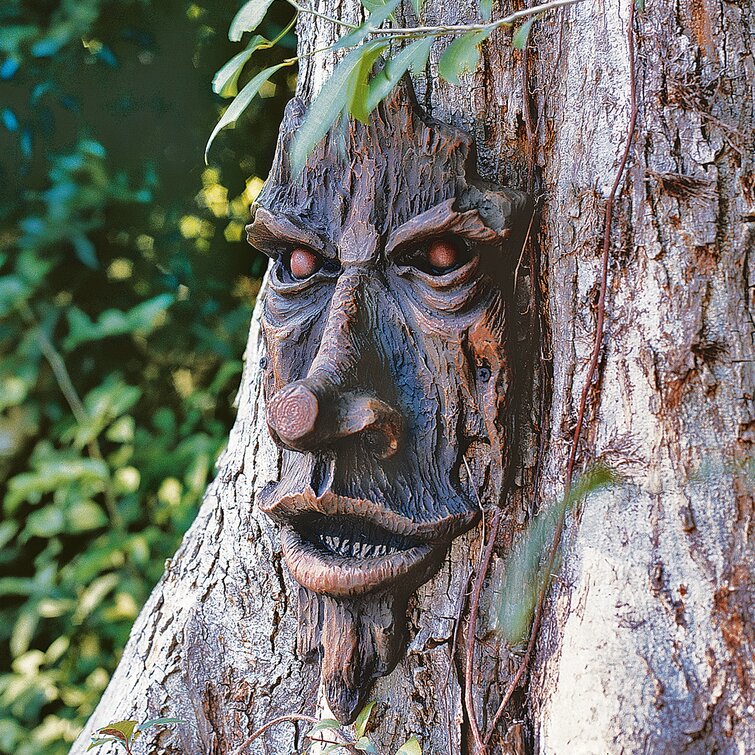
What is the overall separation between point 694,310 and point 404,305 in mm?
230

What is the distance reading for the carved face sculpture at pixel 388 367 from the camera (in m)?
0.68

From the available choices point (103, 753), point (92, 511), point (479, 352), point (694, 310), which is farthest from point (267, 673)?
point (92, 511)

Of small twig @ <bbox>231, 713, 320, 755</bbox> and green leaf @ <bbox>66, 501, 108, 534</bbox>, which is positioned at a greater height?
green leaf @ <bbox>66, 501, 108, 534</bbox>

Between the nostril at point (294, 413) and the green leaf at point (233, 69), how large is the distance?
0.84 feet

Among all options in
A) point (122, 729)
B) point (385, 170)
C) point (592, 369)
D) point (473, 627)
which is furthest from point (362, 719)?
point (385, 170)

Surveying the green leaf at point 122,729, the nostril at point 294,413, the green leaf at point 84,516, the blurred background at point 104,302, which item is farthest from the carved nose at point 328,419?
the green leaf at point 84,516

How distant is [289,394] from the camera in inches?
25.7

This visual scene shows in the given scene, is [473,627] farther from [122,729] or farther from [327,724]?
[122,729]

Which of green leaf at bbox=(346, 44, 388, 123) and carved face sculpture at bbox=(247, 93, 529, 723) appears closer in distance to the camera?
green leaf at bbox=(346, 44, 388, 123)

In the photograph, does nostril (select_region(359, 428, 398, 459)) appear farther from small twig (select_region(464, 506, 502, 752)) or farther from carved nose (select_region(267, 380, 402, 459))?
small twig (select_region(464, 506, 502, 752))

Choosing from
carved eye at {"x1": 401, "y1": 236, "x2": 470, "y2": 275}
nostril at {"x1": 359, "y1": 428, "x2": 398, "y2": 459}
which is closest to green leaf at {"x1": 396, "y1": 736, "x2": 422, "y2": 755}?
nostril at {"x1": 359, "y1": 428, "x2": 398, "y2": 459}

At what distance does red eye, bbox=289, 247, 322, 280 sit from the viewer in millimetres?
741

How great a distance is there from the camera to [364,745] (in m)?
0.71

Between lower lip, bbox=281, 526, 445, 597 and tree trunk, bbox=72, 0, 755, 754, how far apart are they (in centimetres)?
5
